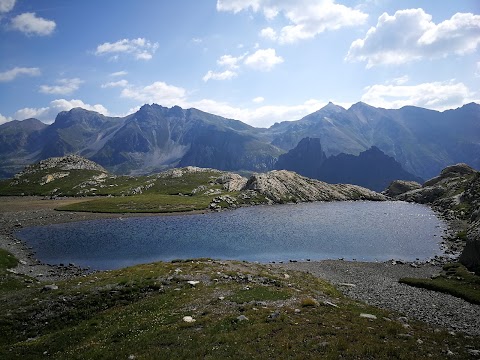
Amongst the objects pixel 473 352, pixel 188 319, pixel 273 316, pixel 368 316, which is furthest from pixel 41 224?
pixel 473 352

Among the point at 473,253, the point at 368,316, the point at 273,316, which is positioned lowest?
the point at 473,253

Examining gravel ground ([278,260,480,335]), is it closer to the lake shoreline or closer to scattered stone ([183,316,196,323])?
the lake shoreline

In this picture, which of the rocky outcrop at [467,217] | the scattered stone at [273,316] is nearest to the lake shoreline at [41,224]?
the rocky outcrop at [467,217]

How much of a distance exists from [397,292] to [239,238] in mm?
58311

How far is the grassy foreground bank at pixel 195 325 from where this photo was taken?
67.5 feet

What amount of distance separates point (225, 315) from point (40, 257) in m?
71.0

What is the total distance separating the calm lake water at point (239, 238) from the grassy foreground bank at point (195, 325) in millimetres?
37180

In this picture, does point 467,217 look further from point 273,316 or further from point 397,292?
point 273,316

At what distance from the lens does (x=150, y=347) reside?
71.3 feet

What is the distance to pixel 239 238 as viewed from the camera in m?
101

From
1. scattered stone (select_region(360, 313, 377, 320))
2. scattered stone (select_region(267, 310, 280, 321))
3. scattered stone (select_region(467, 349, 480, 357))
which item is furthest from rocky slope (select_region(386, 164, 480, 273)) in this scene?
scattered stone (select_region(267, 310, 280, 321))

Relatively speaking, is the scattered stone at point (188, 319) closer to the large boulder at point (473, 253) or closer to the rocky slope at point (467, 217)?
the large boulder at point (473, 253)

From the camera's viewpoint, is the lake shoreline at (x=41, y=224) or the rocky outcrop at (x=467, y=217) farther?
the lake shoreline at (x=41, y=224)

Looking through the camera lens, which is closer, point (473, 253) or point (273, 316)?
point (273, 316)
